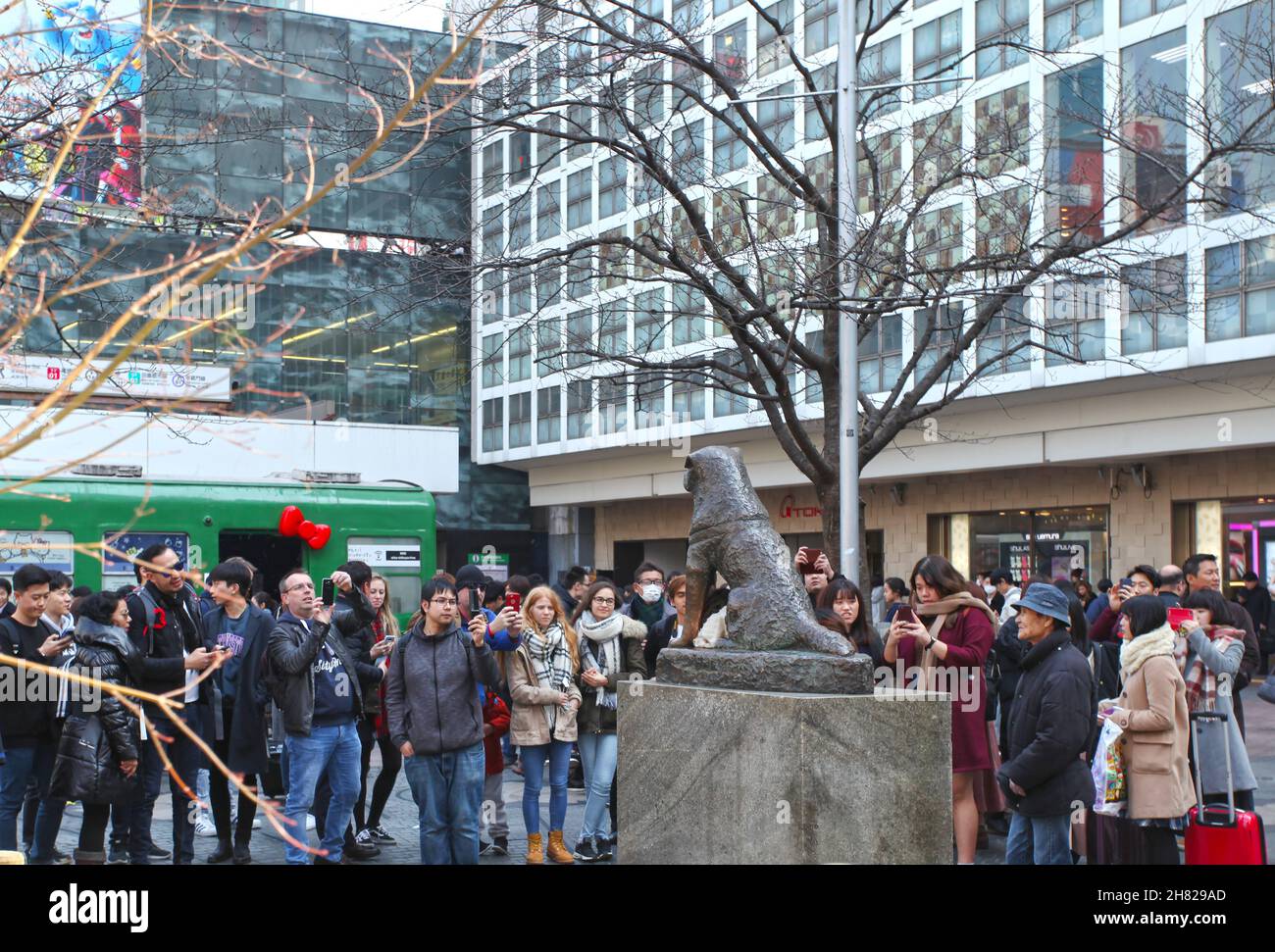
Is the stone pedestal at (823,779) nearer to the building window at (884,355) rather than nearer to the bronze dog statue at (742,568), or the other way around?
the bronze dog statue at (742,568)

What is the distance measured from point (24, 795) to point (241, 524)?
1002 cm

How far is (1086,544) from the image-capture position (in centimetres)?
2806

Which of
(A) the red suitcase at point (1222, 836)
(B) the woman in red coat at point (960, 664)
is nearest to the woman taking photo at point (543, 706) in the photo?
(B) the woman in red coat at point (960, 664)

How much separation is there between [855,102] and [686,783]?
26.7ft

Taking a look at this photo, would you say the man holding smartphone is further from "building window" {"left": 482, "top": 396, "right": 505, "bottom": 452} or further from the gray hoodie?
"building window" {"left": 482, "top": 396, "right": 505, "bottom": 452}

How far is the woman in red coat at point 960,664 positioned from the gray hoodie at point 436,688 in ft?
7.69

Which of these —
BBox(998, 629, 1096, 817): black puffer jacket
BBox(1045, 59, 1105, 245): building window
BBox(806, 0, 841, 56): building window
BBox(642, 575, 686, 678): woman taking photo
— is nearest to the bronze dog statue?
BBox(998, 629, 1096, 817): black puffer jacket

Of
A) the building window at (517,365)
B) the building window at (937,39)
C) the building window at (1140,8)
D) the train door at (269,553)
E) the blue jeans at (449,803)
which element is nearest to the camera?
the blue jeans at (449,803)

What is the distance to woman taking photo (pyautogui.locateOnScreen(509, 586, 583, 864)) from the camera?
881 cm

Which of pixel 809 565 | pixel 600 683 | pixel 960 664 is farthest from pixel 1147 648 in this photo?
pixel 809 565

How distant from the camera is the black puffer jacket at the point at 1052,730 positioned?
653 centimetres
